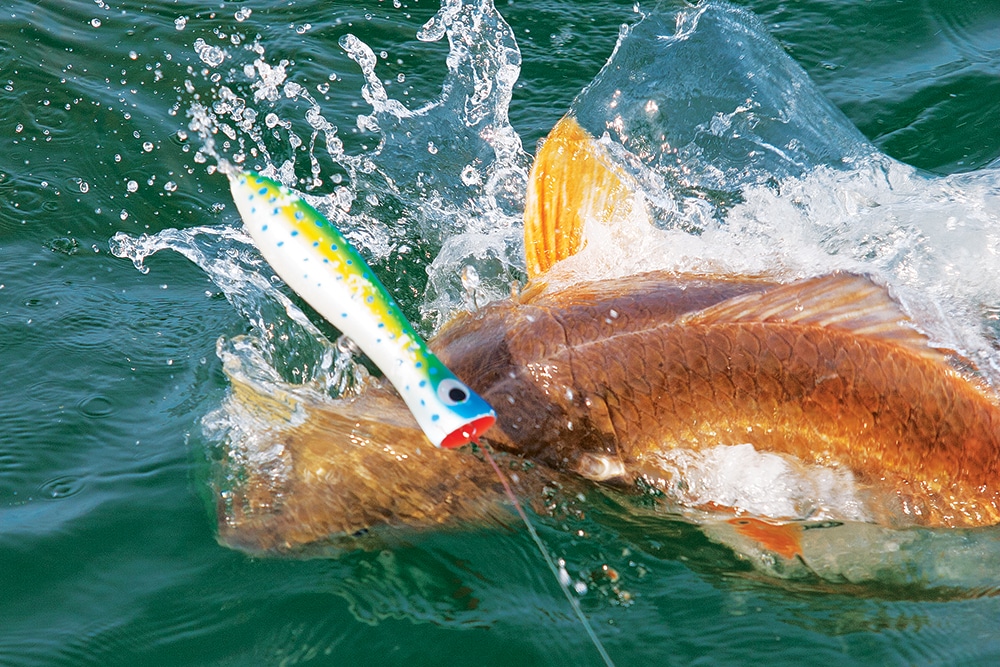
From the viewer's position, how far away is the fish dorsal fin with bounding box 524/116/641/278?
425 centimetres

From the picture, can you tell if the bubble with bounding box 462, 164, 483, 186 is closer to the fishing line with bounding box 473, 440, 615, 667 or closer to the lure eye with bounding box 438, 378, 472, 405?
the fishing line with bounding box 473, 440, 615, 667

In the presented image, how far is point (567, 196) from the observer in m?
4.39

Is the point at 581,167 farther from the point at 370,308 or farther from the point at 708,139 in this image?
the point at 370,308

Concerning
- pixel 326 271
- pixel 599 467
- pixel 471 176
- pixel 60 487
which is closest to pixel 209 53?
pixel 471 176

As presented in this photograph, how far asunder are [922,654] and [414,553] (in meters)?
1.51

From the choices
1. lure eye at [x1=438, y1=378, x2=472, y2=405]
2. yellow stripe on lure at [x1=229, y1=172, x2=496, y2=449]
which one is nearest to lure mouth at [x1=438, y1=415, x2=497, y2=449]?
lure eye at [x1=438, y1=378, x2=472, y2=405]

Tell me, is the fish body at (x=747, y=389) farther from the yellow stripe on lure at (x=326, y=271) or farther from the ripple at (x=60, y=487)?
the ripple at (x=60, y=487)

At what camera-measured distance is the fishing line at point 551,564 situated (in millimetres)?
2916

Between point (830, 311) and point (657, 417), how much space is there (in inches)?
25.7

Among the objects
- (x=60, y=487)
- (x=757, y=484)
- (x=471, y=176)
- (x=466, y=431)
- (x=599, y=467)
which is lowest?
(x=757, y=484)

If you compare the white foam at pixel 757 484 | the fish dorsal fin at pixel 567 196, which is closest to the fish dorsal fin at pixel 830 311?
the white foam at pixel 757 484

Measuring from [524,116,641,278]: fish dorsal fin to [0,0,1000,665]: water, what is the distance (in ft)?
0.69

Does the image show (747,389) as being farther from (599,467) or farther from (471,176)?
(471,176)

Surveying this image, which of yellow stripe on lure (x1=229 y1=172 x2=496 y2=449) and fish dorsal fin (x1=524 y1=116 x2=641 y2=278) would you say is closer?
yellow stripe on lure (x1=229 y1=172 x2=496 y2=449)
